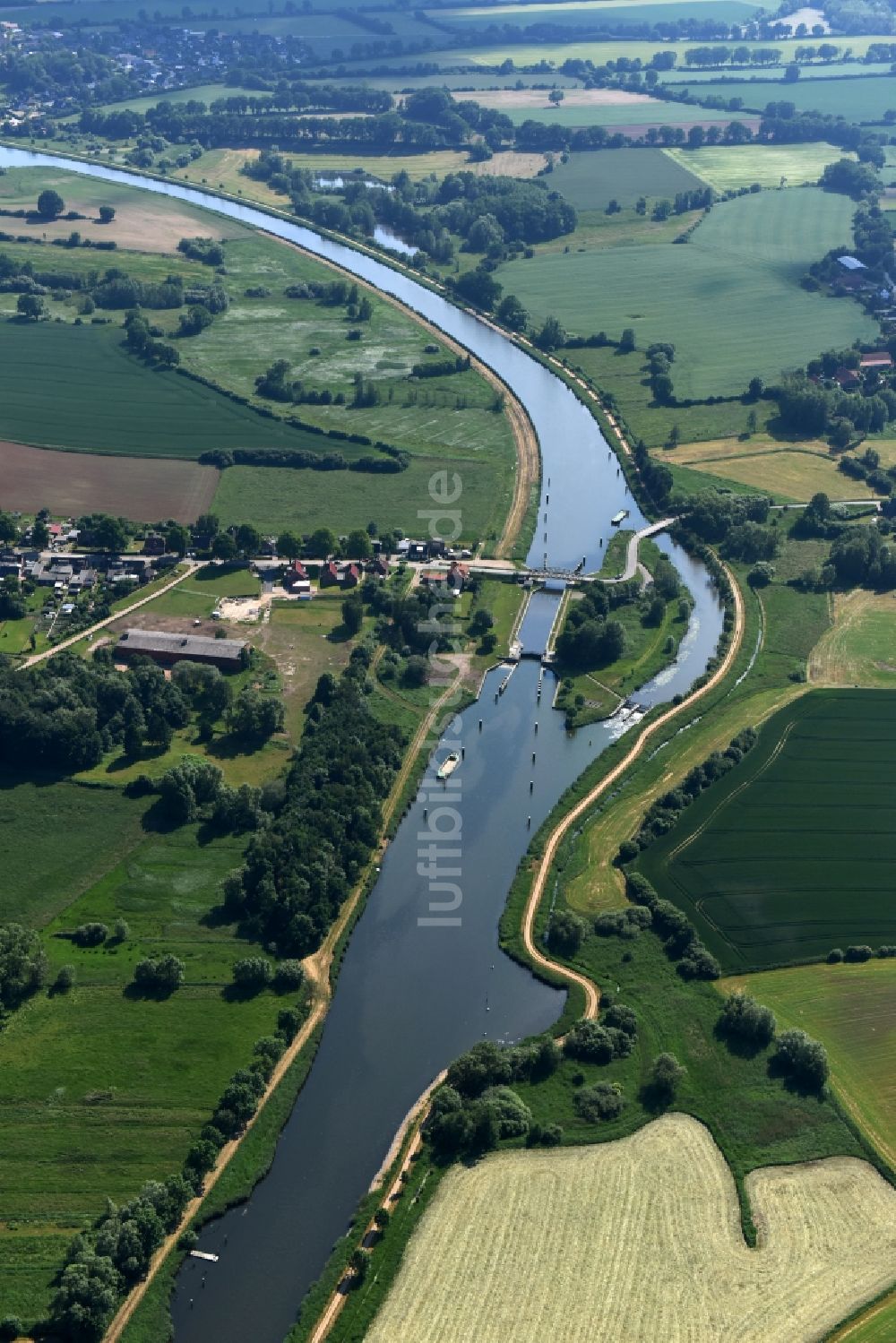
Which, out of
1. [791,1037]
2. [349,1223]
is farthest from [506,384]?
[349,1223]

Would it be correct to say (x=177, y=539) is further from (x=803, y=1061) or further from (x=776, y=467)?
(x=803, y=1061)

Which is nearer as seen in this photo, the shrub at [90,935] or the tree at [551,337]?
the shrub at [90,935]

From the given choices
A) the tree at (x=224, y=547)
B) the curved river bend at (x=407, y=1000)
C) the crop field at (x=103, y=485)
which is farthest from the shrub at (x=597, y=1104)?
the crop field at (x=103, y=485)

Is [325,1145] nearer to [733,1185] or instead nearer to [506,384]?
[733,1185]

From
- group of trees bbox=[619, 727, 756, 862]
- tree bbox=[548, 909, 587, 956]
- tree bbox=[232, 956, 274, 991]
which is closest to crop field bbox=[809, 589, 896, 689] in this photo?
group of trees bbox=[619, 727, 756, 862]

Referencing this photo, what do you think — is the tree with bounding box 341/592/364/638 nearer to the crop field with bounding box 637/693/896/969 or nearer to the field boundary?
the field boundary

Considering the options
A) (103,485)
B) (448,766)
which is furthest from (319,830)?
(103,485)

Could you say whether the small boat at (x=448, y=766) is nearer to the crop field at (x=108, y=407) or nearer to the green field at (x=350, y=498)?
the green field at (x=350, y=498)

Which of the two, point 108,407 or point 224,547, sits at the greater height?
point 108,407
